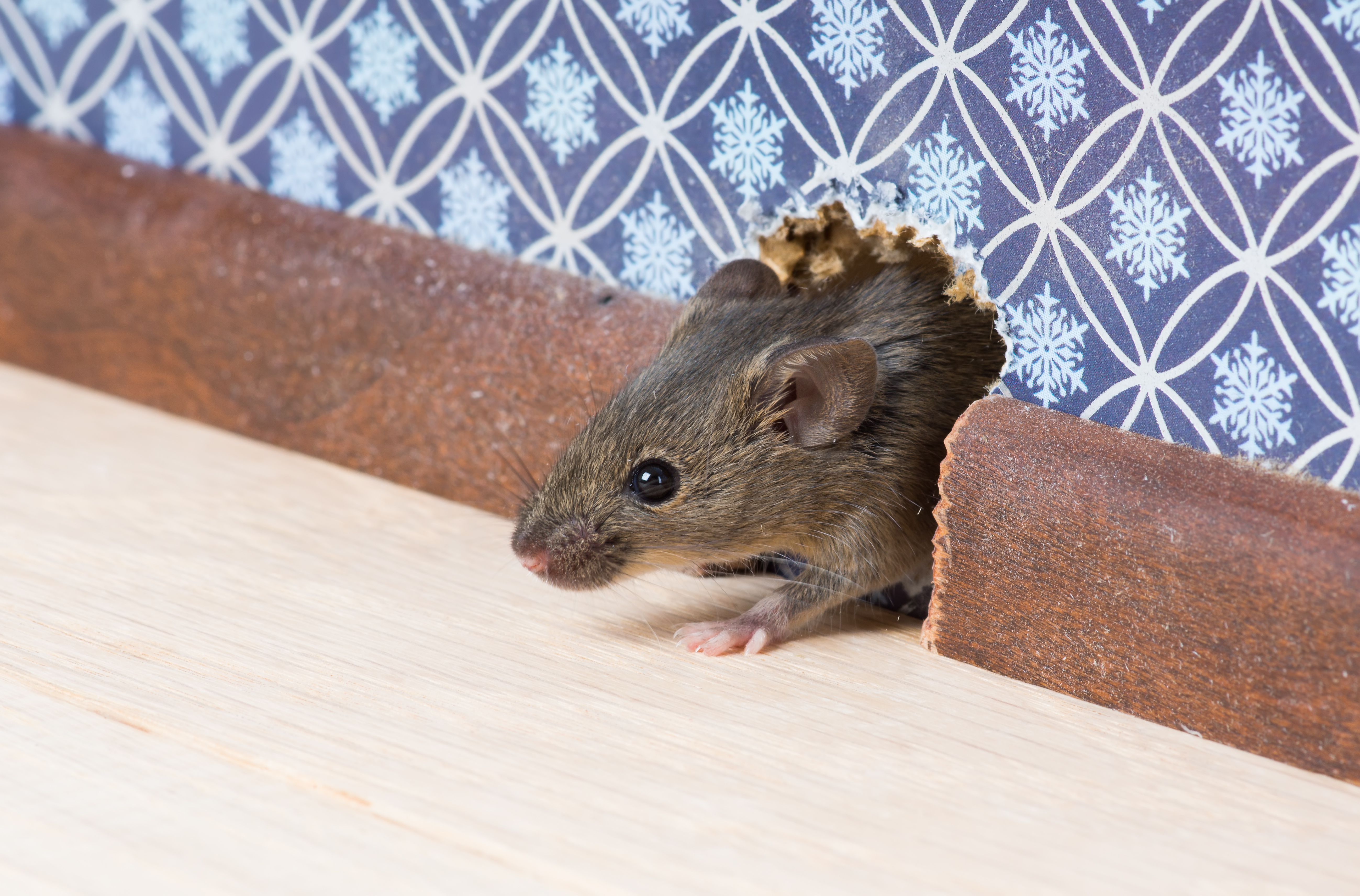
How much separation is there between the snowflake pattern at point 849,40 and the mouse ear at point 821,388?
0.38m

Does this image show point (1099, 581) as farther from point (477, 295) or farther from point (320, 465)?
point (320, 465)

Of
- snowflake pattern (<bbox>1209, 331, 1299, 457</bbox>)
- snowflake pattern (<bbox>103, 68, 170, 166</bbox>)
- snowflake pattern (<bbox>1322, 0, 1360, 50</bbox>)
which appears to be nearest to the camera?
snowflake pattern (<bbox>1322, 0, 1360, 50</bbox>)

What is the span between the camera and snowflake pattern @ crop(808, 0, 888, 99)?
1.95 meters

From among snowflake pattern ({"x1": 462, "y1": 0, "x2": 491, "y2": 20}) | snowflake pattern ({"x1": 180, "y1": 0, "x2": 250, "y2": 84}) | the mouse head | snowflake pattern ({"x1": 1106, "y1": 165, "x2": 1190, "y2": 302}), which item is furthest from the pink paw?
snowflake pattern ({"x1": 180, "y1": 0, "x2": 250, "y2": 84})

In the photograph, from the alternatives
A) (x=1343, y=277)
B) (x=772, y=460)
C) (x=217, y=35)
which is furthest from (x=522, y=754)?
(x=217, y=35)

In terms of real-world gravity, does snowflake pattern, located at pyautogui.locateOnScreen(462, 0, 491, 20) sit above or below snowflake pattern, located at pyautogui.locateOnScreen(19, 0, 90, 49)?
above

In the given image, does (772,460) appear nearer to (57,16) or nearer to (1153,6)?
(1153,6)

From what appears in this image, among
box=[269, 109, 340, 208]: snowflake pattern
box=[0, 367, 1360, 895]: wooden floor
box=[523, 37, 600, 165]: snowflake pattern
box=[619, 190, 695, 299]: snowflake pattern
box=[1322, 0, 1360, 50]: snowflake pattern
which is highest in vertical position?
box=[1322, 0, 1360, 50]: snowflake pattern

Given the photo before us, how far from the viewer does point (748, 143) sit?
213cm

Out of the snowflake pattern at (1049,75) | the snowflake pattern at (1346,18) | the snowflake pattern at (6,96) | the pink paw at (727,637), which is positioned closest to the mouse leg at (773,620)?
the pink paw at (727,637)

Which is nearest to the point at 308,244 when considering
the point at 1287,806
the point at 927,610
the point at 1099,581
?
the point at 927,610

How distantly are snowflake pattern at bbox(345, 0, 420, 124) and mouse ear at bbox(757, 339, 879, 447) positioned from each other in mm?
958

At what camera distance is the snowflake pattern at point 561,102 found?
2.29 m

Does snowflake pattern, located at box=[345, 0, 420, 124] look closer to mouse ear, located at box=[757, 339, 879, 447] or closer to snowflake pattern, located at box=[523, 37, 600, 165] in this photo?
snowflake pattern, located at box=[523, 37, 600, 165]
